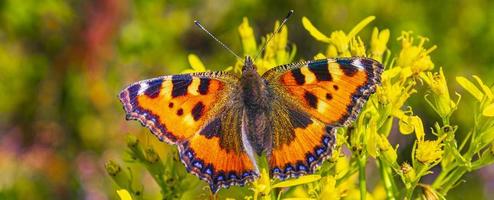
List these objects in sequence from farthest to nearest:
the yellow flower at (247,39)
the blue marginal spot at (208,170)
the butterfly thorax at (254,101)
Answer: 1. the yellow flower at (247,39)
2. the butterfly thorax at (254,101)
3. the blue marginal spot at (208,170)

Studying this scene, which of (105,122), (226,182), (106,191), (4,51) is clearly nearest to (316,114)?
(226,182)

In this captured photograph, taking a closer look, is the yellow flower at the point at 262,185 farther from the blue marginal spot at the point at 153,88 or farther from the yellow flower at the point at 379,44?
the yellow flower at the point at 379,44

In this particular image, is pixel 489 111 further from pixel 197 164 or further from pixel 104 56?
pixel 104 56

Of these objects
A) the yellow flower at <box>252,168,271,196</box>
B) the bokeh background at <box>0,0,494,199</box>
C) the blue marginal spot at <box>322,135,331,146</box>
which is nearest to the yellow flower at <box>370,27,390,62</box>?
the blue marginal spot at <box>322,135,331,146</box>

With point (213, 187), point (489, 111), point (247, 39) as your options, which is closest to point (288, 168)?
point (213, 187)

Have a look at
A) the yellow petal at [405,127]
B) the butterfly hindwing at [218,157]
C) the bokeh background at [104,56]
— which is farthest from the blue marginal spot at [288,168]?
the bokeh background at [104,56]

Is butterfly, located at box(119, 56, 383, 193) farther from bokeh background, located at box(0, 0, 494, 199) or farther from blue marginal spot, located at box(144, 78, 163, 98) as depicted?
bokeh background, located at box(0, 0, 494, 199)

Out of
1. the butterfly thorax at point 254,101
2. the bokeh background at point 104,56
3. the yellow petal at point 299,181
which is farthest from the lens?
the bokeh background at point 104,56

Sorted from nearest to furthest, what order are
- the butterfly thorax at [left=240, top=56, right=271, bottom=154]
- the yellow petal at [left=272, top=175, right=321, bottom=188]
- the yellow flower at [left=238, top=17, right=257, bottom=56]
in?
the yellow petal at [left=272, top=175, right=321, bottom=188], the butterfly thorax at [left=240, top=56, right=271, bottom=154], the yellow flower at [left=238, top=17, right=257, bottom=56]
